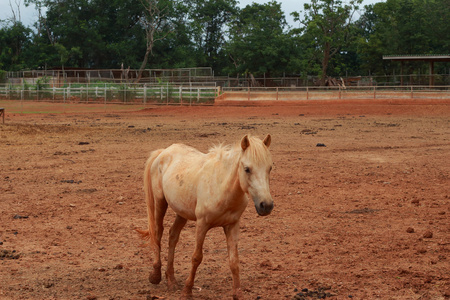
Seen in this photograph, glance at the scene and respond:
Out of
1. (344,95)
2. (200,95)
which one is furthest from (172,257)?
(344,95)

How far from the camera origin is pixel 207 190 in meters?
4.83

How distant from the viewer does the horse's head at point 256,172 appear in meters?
4.18

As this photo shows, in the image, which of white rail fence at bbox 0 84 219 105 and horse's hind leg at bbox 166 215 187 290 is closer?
horse's hind leg at bbox 166 215 187 290

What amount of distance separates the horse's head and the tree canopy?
2003 inches

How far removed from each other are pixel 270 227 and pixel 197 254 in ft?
9.46

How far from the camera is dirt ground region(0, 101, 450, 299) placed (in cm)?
534

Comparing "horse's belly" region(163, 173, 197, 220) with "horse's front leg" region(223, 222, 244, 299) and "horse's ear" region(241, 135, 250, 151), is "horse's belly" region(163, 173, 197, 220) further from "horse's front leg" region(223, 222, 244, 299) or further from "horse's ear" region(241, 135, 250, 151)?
"horse's ear" region(241, 135, 250, 151)

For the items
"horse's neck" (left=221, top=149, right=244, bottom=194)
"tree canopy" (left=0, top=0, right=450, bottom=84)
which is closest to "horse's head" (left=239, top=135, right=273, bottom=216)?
"horse's neck" (left=221, top=149, right=244, bottom=194)

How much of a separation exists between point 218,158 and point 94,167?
8.29 meters

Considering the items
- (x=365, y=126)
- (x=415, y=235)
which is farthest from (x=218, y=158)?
(x=365, y=126)

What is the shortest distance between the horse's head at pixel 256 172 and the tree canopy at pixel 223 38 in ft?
167

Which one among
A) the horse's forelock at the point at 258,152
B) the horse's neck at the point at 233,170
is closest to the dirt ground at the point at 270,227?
the horse's neck at the point at 233,170

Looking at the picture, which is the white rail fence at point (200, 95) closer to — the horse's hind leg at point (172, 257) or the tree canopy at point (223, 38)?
the tree canopy at point (223, 38)

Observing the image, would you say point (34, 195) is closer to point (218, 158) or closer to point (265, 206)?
point (218, 158)
